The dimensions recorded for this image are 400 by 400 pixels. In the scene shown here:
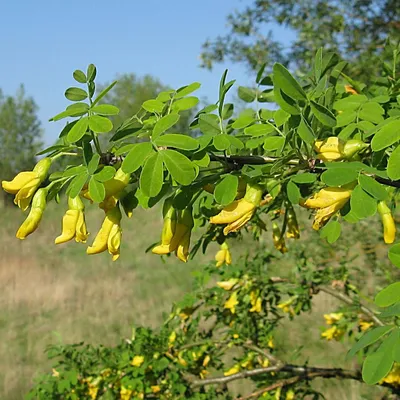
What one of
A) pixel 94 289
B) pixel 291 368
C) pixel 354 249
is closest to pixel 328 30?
pixel 354 249

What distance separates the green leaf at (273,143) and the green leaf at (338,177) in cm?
8

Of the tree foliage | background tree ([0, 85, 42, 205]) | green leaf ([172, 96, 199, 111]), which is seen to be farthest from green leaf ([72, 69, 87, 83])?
background tree ([0, 85, 42, 205])

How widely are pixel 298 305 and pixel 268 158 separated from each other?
113cm

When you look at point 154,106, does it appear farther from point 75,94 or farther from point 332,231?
point 332,231

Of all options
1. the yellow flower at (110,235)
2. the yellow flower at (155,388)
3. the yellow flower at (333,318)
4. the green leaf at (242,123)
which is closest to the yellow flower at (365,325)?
the yellow flower at (333,318)

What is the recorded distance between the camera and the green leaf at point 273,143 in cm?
60

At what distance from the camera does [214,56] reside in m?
4.06

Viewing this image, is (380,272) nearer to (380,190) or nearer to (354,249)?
(354,249)

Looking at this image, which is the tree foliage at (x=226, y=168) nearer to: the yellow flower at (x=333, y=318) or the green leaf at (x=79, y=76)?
the green leaf at (x=79, y=76)

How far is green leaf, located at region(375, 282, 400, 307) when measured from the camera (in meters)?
0.56

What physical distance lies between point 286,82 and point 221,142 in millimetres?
105

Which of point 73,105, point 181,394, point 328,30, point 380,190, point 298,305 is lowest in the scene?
point 181,394

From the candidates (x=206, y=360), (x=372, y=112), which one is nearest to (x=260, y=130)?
(x=372, y=112)

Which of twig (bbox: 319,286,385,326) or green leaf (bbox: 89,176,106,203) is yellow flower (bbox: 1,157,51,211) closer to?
green leaf (bbox: 89,176,106,203)
